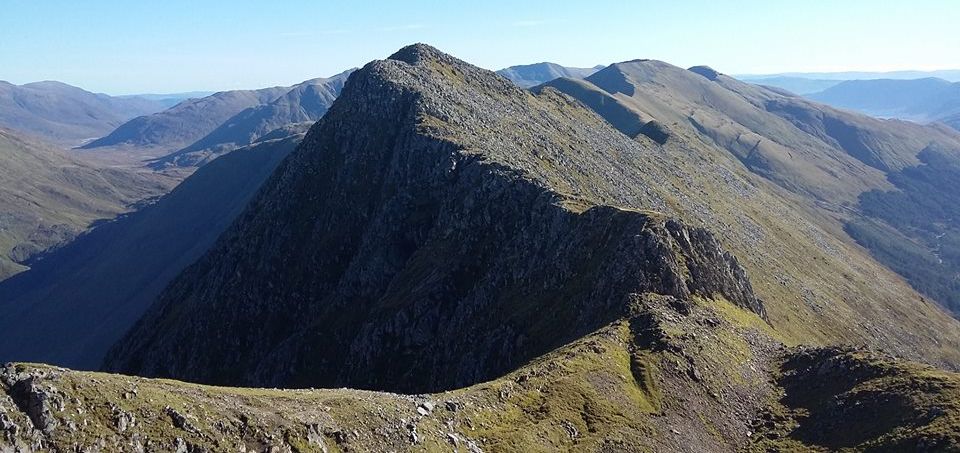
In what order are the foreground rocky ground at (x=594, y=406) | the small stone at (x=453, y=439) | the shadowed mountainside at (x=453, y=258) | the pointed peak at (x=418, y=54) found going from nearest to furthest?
the foreground rocky ground at (x=594, y=406) < the small stone at (x=453, y=439) < the shadowed mountainside at (x=453, y=258) < the pointed peak at (x=418, y=54)

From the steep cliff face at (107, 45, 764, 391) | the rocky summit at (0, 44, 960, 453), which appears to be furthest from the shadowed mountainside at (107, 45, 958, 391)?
the rocky summit at (0, 44, 960, 453)

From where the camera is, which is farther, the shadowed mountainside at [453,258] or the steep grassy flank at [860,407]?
the shadowed mountainside at [453,258]

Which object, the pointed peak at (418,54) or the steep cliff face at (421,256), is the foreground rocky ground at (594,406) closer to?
the steep cliff face at (421,256)

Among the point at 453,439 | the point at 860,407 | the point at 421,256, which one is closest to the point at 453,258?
the point at 421,256

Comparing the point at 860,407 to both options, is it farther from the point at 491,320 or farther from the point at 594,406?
the point at 491,320

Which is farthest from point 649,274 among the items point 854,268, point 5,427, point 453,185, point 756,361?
point 854,268

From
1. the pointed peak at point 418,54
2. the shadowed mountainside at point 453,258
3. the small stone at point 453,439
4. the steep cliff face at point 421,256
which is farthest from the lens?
the pointed peak at point 418,54

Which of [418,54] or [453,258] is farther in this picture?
[418,54]

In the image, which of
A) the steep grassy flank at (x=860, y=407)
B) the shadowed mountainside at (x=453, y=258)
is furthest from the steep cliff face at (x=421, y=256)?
the steep grassy flank at (x=860, y=407)
